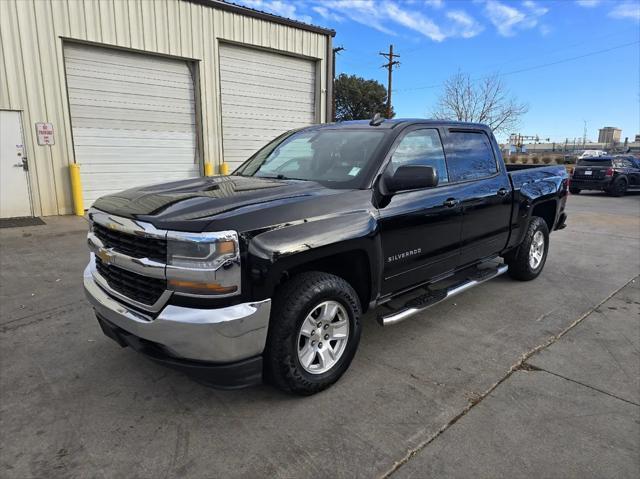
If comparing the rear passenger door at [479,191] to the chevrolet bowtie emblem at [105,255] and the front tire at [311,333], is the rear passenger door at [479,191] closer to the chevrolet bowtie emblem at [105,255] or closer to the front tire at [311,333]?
the front tire at [311,333]

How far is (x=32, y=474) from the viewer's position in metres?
2.27

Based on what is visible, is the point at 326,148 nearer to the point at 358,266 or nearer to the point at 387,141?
the point at 387,141

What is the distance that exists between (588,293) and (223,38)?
34.9 feet

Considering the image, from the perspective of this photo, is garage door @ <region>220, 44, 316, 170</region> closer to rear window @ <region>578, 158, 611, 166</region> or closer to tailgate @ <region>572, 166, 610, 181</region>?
tailgate @ <region>572, 166, 610, 181</region>

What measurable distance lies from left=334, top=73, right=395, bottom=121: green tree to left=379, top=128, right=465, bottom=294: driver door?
4486 cm

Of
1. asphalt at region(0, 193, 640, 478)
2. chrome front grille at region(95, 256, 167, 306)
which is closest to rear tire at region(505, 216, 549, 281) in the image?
asphalt at region(0, 193, 640, 478)

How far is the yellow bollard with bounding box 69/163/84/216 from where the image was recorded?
387 inches

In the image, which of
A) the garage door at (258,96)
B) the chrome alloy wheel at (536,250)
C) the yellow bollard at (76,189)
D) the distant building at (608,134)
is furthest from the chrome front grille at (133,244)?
the distant building at (608,134)

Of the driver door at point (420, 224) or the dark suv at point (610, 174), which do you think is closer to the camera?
the driver door at point (420, 224)

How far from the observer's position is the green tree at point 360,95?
47.4 metres

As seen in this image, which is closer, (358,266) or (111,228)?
(111,228)

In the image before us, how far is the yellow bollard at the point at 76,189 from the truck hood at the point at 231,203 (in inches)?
300

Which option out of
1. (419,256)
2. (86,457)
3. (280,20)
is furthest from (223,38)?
(86,457)

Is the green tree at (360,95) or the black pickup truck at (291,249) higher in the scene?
the green tree at (360,95)
